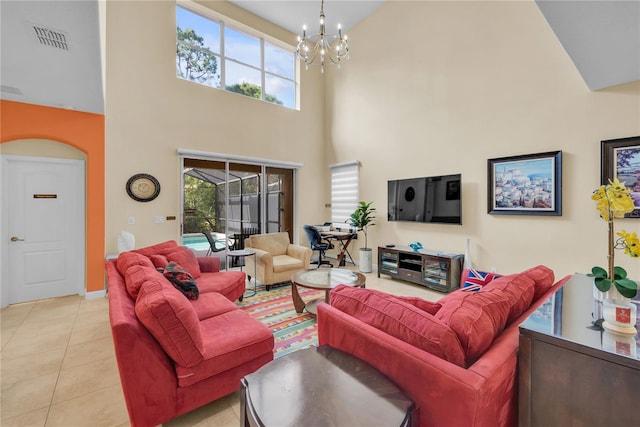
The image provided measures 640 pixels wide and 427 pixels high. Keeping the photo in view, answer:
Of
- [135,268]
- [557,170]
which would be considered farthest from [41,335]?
[557,170]

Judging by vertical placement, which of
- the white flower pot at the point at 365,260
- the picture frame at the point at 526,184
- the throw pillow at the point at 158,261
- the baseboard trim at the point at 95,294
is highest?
the picture frame at the point at 526,184

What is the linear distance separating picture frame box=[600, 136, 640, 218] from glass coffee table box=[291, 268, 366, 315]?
3014 millimetres

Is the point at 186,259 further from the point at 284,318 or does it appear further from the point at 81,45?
the point at 81,45

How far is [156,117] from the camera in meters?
4.59

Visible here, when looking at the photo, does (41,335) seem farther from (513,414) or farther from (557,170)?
(557,170)

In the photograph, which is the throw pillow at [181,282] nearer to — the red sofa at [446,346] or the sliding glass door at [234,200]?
the red sofa at [446,346]

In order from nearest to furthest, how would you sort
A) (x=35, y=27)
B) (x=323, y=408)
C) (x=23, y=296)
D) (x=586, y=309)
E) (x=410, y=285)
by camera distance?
(x=323, y=408) < (x=586, y=309) < (x=35, y=27) < (x=23, y=296) < (x=410, y=285)

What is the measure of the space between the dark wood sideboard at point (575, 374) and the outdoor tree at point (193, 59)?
601 cm

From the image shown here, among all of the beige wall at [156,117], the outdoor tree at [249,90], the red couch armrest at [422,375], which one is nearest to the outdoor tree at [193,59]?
the beige wall at [156,117]

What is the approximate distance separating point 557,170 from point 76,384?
17.7 ft

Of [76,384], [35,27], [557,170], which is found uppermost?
[35,27]

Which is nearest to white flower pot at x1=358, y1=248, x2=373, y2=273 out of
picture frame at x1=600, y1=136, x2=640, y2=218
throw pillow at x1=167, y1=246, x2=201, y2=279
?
throw pillow at x1=167, y1=246, x2=201, y2=279

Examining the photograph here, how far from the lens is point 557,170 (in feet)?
11.1

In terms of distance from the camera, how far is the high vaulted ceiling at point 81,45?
2322 mm
